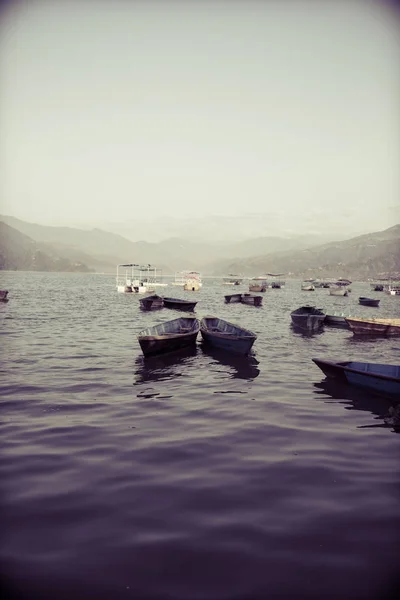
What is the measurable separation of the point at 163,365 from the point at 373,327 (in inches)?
879

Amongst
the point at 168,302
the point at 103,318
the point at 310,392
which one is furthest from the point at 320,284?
the point at 310,392

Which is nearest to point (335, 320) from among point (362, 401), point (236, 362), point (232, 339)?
point (232, 339)

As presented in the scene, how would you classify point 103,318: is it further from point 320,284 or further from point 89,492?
point 320,284

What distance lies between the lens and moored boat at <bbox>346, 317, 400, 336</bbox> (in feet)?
116

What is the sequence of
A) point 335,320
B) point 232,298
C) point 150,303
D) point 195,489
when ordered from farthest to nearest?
point 232,298
point 150,303
point 335,320
point 195,489

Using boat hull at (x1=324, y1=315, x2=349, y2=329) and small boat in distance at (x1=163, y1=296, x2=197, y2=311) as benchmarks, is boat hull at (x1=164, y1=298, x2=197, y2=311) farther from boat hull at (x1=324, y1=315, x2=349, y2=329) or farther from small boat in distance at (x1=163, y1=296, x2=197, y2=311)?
boat hull at (x1=324, y1=315, x2=349, y2=329)

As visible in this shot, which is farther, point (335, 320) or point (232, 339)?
point (335, 320)

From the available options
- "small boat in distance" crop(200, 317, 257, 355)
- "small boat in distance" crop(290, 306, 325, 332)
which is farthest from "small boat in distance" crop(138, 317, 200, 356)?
"small boat in distance" crop(290, 306, 325, 332)

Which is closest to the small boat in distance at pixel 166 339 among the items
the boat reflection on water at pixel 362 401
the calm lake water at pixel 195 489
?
the calm lake water at pixel 195 489

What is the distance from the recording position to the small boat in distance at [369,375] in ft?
49.3

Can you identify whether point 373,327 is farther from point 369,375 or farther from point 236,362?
point 369,375

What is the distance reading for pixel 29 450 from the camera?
405 inches

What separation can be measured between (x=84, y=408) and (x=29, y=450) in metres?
3.54

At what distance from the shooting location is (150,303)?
53.9 meters
